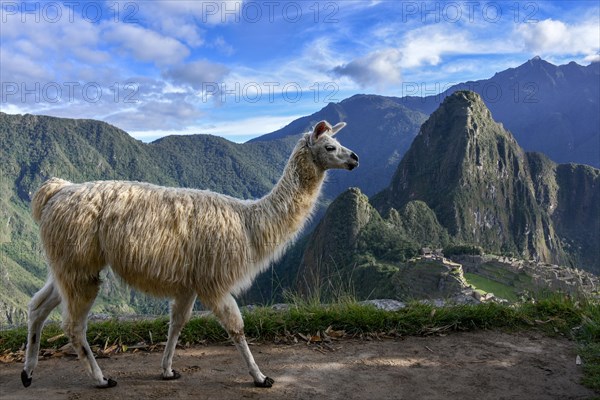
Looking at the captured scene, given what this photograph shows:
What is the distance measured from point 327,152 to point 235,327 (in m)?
1.88

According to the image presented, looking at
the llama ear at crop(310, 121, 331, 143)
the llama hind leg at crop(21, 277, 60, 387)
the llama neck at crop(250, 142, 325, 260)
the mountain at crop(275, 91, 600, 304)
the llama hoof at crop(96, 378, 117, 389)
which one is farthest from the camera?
the mountain at crop(275, 91, 600, 304)

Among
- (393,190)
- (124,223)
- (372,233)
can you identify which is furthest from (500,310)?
(393,190)

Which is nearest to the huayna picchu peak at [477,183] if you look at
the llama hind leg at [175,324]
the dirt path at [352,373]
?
the dirt path at [352,373]

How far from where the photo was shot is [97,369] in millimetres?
3836

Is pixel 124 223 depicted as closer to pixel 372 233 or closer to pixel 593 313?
pixel 593 313

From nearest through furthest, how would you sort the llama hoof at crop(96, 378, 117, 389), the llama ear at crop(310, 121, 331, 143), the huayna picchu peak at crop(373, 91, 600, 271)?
the llama hoof at crop(96, 378, 117, 389) < the llama ear at crop(310, 121, 331, 143) < the huayna picchu peak at crop(373, 91, 600, 271)

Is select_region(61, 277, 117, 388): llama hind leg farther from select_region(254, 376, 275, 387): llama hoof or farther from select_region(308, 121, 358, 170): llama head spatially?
select_region(308, 121, 358, 170): llama head

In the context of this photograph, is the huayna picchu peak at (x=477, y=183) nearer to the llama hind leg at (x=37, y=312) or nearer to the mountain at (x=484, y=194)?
the mountain at (x=484, y=194)

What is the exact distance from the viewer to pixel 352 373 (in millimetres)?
4215

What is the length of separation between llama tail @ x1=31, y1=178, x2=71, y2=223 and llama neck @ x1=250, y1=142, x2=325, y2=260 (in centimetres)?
182

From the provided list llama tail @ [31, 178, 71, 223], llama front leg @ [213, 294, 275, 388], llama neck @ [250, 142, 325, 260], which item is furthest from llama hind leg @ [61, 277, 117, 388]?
llama neck @ [250, 142, 325, 260]

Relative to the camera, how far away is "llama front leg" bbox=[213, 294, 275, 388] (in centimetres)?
382

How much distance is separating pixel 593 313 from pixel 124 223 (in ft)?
18.2

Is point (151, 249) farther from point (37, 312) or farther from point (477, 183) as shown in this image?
point (477, 183)
